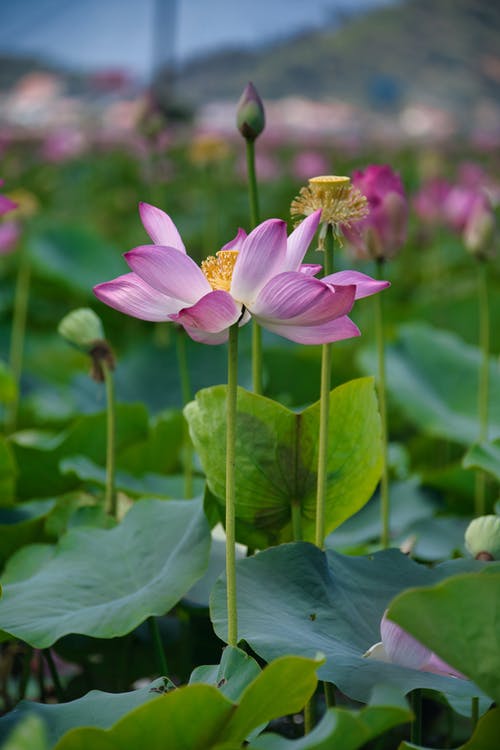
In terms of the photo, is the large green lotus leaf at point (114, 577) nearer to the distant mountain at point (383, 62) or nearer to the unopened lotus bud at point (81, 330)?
the unopened lotus bud at point (81, 330)

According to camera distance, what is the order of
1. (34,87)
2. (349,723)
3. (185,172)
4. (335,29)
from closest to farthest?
(349,723), (185,172), (34,87), (335,29)

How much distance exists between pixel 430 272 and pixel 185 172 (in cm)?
288

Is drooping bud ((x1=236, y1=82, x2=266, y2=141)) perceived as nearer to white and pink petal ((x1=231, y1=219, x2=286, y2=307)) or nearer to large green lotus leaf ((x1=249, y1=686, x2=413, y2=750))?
white and pink petal ((x1=231, y1=219, x2=286, y2=307))

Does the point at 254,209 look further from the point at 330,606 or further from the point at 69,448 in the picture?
the point at 69,448

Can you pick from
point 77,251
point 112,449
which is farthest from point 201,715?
point 77,251

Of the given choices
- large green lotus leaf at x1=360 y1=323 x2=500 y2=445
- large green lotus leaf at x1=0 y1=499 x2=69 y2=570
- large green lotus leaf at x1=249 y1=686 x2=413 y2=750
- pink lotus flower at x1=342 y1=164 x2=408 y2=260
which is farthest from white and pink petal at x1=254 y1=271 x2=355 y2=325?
large green lotus leaf at x1=360 y1=323 x2=500 y2=445

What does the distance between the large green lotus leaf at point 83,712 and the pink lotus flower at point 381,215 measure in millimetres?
445

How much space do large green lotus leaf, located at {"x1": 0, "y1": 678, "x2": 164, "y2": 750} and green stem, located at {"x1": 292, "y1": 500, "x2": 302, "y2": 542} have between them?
202 mm

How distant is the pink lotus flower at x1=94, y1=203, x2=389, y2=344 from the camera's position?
508mm

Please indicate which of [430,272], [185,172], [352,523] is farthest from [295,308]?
[185,172]

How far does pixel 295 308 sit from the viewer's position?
1.70ft

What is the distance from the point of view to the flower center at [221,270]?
1.89ft

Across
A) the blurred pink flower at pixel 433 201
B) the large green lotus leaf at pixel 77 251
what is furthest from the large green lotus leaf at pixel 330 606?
the large green lotus leaf at pixel 77 251

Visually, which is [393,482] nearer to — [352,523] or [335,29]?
[352,523]
